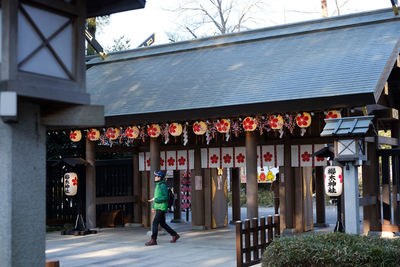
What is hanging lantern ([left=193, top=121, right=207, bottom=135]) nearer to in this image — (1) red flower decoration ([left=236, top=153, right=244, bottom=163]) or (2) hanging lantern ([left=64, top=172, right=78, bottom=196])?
(1) red flower decoration ([left=236, top=153, right=244, bottom=163])

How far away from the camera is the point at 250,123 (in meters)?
12.7

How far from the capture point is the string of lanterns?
40.3ft

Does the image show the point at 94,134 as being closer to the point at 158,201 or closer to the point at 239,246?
the point at 158,201

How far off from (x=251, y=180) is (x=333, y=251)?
573cm

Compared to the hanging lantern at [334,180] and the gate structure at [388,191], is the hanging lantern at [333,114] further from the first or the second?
the gate structure at [388,191]

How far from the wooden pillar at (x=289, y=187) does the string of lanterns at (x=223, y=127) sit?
1.05m

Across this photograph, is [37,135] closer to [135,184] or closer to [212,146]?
[212,146]

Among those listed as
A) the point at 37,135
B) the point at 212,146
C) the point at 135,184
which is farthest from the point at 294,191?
the point at 37,135

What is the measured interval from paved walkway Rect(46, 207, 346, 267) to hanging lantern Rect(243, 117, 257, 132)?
288cm

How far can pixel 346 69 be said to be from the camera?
484 inches

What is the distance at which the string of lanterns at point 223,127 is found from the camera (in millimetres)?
12273

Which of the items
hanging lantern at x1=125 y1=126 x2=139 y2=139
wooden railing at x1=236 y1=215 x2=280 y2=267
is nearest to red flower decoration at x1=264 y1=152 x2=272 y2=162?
hanging lantern at x1=125 y1=126 x2=139 y2=139

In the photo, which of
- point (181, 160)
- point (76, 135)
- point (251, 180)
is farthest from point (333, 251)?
point (76, 135)

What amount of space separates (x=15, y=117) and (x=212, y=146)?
10168mm
